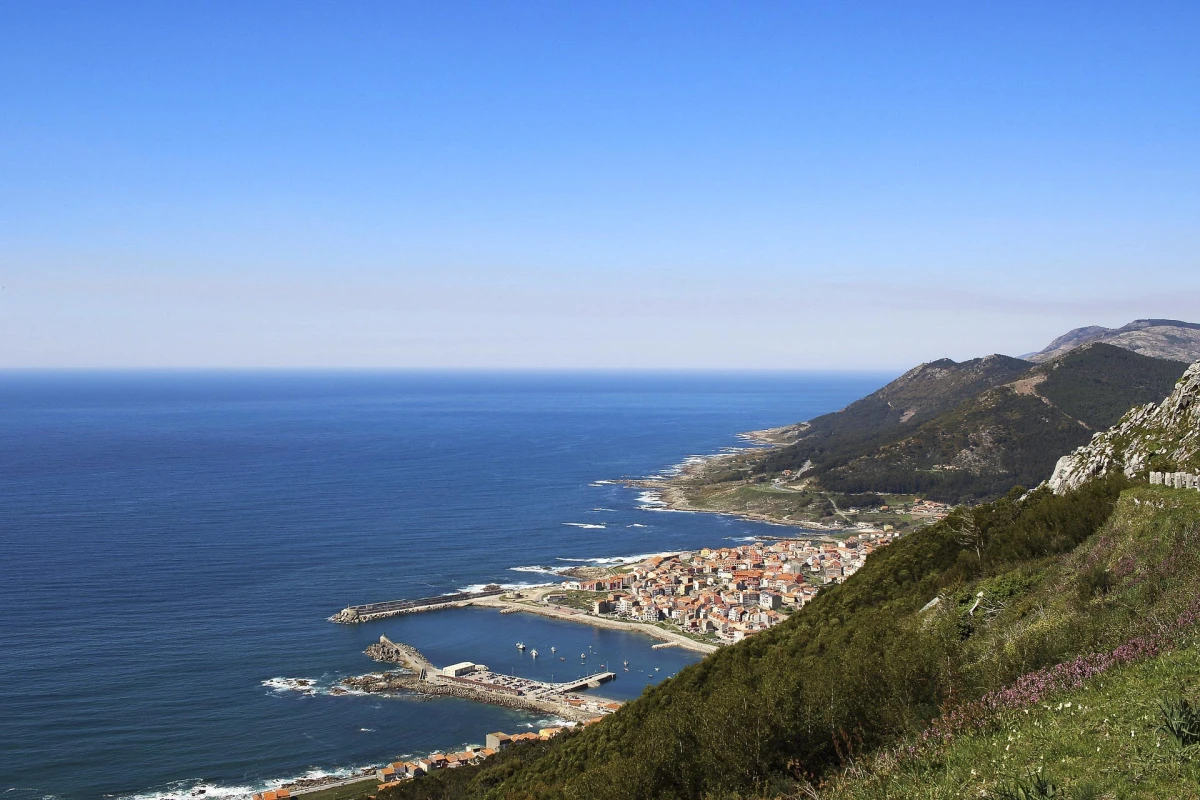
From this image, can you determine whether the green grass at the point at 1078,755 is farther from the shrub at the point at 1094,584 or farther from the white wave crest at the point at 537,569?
the white wave crest at the point at 537,569

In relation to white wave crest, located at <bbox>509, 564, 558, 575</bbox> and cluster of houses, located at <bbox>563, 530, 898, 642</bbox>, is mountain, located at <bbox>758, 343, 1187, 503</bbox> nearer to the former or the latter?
cluster of houses, located at <bbox>563, 530, 898, 642</bbox>

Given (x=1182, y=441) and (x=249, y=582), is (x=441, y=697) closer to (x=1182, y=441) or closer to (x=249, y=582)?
(x=249, y=582)

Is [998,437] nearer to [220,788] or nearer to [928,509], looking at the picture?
[928,509]

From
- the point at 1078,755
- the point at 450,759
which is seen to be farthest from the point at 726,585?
the point at 1078,755

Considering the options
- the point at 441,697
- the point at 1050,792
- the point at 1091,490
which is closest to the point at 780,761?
the point at 1050,792

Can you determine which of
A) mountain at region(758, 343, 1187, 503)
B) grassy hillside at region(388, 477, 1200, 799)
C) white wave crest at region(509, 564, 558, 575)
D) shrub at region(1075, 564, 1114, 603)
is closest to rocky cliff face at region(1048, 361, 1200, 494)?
grassy hillside at region(388, 477, 1200, 799)

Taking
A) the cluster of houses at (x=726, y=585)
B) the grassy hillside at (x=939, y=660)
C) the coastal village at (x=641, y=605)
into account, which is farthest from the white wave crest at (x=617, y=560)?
the grassy hillside at (x=939, y=660)

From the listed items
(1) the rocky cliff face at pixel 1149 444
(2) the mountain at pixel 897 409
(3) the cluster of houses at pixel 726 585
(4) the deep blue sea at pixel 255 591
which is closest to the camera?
(1) the rocky cliff face at pixel 1149 444
